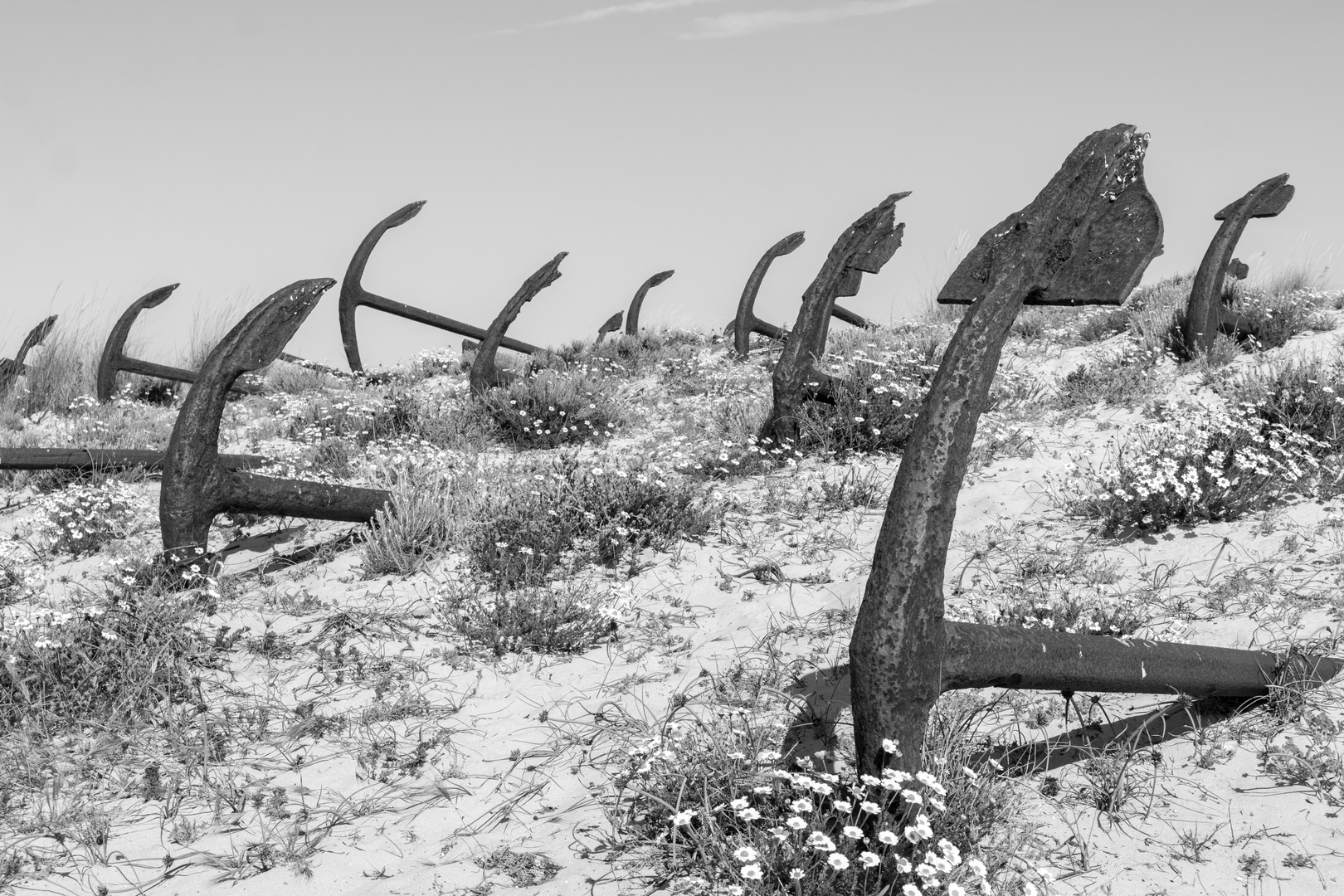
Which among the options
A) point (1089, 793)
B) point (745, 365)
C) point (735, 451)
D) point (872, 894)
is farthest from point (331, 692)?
point (745, 365)

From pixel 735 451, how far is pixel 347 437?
9.70 feet

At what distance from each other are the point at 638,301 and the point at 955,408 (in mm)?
12263

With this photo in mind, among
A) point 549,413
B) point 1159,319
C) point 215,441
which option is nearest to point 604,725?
point 215,441

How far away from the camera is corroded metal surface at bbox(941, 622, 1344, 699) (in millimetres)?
2463

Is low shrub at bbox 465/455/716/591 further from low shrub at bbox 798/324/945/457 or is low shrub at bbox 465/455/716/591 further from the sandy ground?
low shrub at bbox 798/324/945/457

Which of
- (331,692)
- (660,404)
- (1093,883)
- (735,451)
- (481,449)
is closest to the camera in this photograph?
(1093,883)

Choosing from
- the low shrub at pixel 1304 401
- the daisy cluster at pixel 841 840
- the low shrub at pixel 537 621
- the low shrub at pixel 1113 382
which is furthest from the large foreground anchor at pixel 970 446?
the low shrub at pixel 1113 382

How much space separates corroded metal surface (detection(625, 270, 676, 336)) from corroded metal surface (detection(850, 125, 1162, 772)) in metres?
11.3

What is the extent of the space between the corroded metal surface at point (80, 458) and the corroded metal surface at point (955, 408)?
15.9 feet

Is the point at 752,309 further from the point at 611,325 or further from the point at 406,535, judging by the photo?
the point at 406,535

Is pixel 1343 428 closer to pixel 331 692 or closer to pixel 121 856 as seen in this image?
pixel 331 692

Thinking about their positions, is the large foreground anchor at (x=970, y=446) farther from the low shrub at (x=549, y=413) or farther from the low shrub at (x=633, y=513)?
the low shrub at (x=549, y=413)

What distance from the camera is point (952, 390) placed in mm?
2252

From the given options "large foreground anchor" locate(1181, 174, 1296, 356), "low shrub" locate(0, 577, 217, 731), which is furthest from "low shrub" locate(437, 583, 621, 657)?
"large foreground anchor" locate(1181, 174, 1296, 356)
